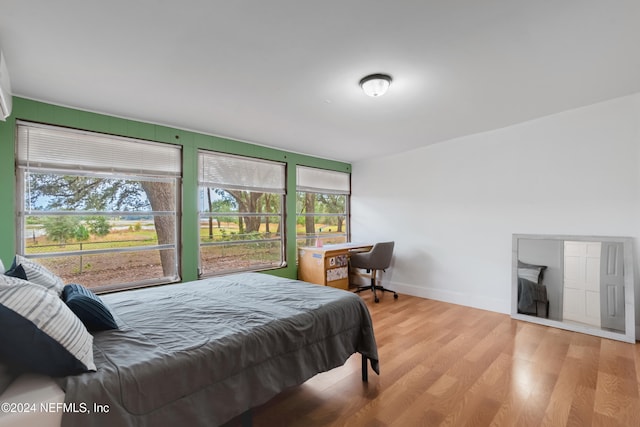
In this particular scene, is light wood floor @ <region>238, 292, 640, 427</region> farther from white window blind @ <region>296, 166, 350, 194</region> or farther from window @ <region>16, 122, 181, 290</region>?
white window blind @ <region>296, 166, 350, 194</region>

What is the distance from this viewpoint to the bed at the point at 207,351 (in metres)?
1.14

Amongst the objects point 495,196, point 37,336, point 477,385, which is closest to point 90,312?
point 37,336

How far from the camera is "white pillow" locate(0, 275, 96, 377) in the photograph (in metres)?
1.06

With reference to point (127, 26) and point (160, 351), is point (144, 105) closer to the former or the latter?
point (127, 26)

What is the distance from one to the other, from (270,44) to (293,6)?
38cm

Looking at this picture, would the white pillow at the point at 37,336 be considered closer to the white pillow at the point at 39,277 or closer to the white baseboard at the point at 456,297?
the white pillow at the point at 39,277

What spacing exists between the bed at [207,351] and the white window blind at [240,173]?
76.0 inches

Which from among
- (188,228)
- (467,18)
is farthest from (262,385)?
(188,228)

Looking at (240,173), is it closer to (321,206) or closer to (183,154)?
(183,154)

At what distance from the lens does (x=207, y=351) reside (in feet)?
4.55

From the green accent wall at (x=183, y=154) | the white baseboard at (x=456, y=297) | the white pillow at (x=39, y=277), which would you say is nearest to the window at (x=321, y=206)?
the green accent wall at (x=183, y=154)

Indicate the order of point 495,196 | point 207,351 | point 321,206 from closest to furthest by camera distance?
point 207,351
point 495,196
point 321,206

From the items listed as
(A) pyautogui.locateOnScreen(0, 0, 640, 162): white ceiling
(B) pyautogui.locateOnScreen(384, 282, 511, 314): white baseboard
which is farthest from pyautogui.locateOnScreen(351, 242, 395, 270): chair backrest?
(A) pyautogui.locateOnScreen(0, 0, 640, 162): white ceiling

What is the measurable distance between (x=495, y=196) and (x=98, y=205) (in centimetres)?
479
